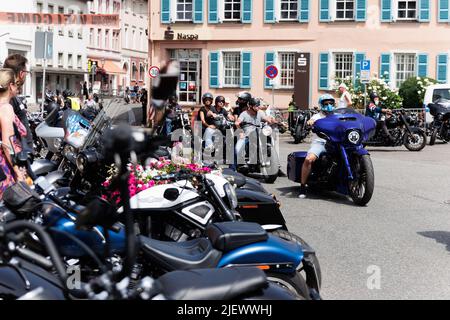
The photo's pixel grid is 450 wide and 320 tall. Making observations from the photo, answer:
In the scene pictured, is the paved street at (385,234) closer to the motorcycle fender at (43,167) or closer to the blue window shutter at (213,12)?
the motorcycle fender at (43,167)

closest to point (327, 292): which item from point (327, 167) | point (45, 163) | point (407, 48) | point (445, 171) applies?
point (45, 163)

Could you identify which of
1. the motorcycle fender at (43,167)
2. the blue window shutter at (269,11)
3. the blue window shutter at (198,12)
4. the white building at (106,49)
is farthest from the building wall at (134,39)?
the motorcycle fender at (43,167)

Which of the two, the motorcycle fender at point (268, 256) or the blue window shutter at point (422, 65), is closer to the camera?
the motorcycle fender at point (268, 256)

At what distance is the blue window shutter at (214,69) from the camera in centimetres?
3641

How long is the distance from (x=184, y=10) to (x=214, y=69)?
10.7 feet

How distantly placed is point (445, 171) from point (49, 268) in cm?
1425

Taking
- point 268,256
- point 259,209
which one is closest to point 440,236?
point 259,209

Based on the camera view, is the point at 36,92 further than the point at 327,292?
Yes

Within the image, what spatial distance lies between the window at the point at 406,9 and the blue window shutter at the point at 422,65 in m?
1.87

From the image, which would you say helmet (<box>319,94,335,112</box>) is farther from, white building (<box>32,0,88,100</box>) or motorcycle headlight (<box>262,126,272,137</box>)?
white building (<box>32,0,88,100</box>)

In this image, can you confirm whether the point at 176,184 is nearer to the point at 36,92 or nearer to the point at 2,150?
the point at 2,150

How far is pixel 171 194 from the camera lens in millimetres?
5867

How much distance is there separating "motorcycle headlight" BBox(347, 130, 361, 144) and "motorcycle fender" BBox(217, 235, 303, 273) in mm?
6702
